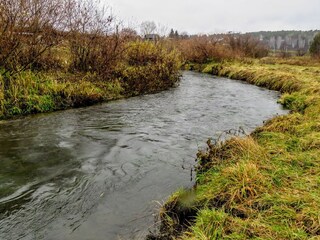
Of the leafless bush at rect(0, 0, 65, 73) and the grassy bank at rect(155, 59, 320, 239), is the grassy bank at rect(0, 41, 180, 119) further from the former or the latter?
the grassy bank at rect(155, 59, 320, 239)

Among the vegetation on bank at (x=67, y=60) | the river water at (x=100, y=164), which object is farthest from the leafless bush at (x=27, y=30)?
the river water at (x=100, y=164)

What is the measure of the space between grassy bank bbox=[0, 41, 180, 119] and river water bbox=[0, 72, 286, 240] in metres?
0.66

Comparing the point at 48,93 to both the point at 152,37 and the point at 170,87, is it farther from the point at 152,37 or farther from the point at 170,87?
the point at 152,37

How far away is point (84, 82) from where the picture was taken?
11.6 metres

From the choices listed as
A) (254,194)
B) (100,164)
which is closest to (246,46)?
(100,164)

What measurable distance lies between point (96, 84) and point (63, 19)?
2.54 m

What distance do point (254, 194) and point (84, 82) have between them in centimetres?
873

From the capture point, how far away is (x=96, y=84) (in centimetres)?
1223

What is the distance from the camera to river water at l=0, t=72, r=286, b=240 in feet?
13.1

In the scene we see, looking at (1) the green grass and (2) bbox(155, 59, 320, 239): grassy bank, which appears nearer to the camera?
(2) bbox(155, 59, 320, 239): grassy bank

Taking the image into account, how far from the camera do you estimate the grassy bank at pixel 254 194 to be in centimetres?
340

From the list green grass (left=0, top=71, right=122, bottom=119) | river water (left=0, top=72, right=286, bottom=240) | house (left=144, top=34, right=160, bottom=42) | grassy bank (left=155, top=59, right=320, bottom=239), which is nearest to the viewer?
grassy bank (left=155, top=59, right=320, bottom=239)

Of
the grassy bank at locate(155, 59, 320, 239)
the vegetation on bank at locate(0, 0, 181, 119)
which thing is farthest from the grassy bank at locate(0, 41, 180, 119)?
the grassy bank at locate(155, 59, 320, 239)

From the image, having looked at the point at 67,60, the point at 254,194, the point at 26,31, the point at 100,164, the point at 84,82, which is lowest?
the point at 100,164
